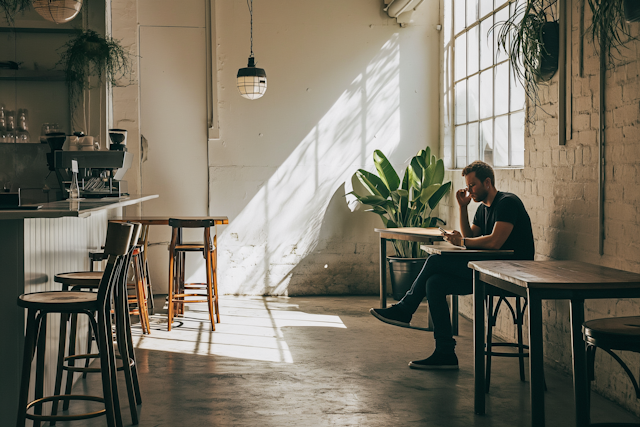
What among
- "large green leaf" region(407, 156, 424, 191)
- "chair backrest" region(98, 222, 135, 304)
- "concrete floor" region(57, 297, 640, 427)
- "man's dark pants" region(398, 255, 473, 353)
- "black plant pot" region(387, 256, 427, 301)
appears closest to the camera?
"chair backrest" region(98, 222, 135, 304)

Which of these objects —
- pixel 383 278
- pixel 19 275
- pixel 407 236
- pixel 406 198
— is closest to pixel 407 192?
pixel 406 198

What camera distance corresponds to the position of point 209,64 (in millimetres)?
6469

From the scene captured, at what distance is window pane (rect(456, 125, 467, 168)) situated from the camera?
19.9ft

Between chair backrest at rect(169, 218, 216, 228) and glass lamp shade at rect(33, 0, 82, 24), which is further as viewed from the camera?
chair backrest at rect(169, 218, 216, 228)

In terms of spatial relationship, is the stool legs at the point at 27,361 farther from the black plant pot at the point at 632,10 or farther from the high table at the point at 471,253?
the black plant pot at the point at 632,10

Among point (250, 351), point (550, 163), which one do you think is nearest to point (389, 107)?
point (550, 163)

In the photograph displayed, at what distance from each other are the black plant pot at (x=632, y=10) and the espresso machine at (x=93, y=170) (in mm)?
3727

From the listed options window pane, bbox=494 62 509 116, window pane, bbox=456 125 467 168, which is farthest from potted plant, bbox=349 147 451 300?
window pane, bbox=494 62 509 116

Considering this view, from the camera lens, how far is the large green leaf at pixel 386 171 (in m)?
6.24

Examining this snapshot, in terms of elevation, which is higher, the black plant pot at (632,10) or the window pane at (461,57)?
the window pane at (461,57)

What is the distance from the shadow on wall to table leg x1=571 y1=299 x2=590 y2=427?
14.4 feet

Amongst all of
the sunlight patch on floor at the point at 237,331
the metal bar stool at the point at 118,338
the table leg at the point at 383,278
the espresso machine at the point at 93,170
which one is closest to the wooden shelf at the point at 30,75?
the espresso machine at the point at 93,170

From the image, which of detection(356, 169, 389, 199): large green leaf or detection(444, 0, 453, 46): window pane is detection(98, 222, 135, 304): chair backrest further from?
detection(444, 0, 453, 46): window pane

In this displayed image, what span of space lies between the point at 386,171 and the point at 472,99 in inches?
45.5
